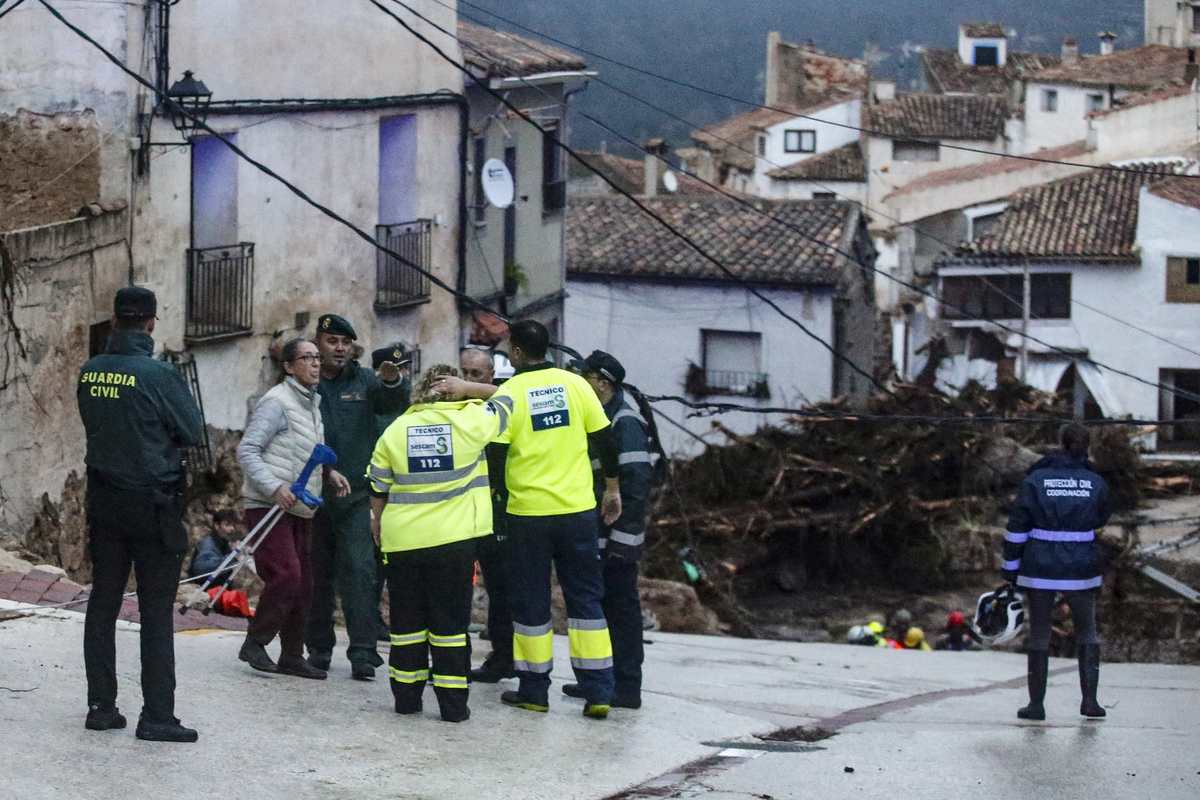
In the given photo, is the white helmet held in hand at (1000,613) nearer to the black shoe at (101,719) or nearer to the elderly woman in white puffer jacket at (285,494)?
the elderly woman in white puffer jacket at (285,494)

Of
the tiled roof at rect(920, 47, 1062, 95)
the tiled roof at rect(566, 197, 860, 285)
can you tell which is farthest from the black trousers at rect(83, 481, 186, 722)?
the tiled roof at rect(920, 47, 1062, 95)

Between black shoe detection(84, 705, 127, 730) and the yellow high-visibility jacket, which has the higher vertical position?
the yellow high-visibility jacket

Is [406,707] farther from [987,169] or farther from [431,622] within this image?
[987,169]

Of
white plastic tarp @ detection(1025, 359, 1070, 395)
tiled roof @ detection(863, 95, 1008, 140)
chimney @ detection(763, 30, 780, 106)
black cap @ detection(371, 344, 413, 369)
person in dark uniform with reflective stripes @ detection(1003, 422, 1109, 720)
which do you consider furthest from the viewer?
chimney @ detection(763, 30, 780, 106)

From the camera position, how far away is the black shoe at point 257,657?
7305 millimetres

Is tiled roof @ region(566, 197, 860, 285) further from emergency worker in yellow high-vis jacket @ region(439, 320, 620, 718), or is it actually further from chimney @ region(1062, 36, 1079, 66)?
chimney @ region(1062, 36, 1079, 66)

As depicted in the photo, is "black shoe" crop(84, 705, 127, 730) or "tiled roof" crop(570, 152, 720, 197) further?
"tiled roof" crop(570, 152, 720, 197)

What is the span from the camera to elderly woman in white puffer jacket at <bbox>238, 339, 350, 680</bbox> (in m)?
7.14

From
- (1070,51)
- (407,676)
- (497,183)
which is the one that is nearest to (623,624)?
(407,676)

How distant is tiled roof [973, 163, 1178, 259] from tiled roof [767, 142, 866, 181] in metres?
19.3

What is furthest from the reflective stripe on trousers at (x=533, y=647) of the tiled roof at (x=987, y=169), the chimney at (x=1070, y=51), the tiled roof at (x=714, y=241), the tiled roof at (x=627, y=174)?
the chimney at (x=1070, y=51)

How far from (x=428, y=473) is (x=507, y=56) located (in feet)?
59.2

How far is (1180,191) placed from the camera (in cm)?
3362

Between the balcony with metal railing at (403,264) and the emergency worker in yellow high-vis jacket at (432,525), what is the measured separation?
13.4 meters
